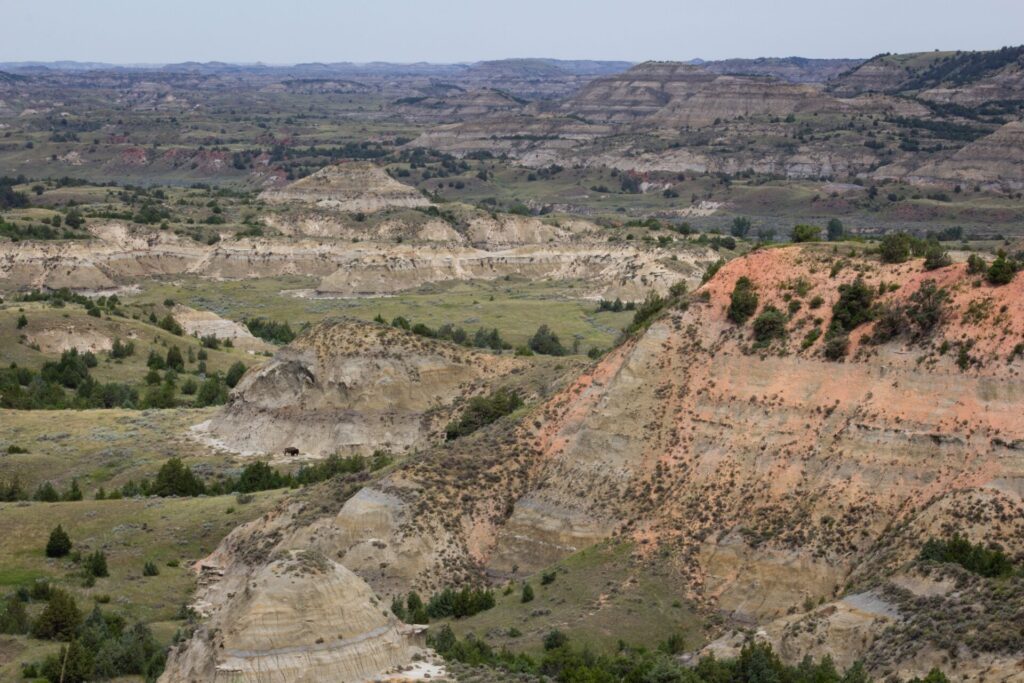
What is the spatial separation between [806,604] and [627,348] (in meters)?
16.2

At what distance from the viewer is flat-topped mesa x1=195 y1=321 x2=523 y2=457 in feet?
258

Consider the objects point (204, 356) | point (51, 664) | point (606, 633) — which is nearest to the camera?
point (51, 664)

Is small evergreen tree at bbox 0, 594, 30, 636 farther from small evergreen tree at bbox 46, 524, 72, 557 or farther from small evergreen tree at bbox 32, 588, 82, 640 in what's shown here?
small evergreen tree at bbox 46, 524, 72, 557

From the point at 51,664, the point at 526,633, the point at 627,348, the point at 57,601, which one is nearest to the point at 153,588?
the point at 57,601

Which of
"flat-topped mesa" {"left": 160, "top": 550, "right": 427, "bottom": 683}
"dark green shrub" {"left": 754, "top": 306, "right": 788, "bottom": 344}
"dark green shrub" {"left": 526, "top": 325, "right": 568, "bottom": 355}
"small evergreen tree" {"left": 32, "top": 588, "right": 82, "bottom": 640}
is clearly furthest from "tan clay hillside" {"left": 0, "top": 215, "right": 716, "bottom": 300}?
"flat-topped mesa" {"left": 160, "top": 550, "right": 427, "bottom": 683}

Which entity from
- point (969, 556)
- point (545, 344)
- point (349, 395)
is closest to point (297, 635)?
point (969, 556)

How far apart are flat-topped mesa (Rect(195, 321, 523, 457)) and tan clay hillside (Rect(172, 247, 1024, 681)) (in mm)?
17929

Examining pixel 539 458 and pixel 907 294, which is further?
pixel 539 458

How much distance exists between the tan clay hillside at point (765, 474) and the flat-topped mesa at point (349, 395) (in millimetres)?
17929

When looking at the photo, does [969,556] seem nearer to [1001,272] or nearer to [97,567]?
[1001,272]

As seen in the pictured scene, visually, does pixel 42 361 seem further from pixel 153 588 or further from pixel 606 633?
pixel 606 633

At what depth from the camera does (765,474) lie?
50.6 metres

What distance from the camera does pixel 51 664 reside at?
43156mm

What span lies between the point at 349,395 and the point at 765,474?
3405 cm
